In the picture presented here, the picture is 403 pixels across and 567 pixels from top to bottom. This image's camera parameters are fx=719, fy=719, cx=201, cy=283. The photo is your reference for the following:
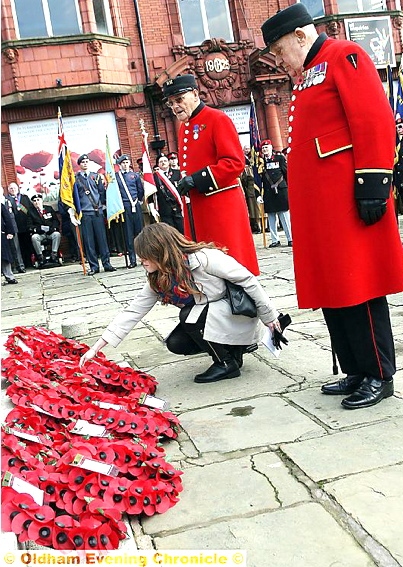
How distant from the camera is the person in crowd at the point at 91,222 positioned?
12391mm

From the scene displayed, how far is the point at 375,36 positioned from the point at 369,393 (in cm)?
1855

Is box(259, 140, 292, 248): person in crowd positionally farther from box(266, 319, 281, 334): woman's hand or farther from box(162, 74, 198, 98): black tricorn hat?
box(266, 319, 281, 334): woman's hand

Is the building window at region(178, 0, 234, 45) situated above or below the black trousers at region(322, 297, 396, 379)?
above

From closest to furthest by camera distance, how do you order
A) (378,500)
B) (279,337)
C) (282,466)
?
(378,500) < (282,466) < (279,337)

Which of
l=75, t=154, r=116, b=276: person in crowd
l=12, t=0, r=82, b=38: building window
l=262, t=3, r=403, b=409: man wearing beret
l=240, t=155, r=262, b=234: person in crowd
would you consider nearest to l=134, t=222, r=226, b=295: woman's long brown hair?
l=262, t=3, r=403, b=409: man wearing beret

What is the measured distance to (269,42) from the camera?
3412 millimetres

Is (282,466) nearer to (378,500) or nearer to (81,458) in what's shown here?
(378,500)

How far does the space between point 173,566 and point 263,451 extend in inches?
36.5

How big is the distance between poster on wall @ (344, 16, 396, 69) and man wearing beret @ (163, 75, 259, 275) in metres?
16.3

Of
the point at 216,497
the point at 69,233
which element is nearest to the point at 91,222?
the point at 69,233

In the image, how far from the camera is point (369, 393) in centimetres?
336

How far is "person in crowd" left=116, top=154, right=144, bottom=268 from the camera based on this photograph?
1309 centimetres

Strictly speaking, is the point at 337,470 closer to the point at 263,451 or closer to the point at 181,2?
the point at 263,451

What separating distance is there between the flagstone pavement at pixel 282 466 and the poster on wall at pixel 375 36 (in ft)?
53.6
